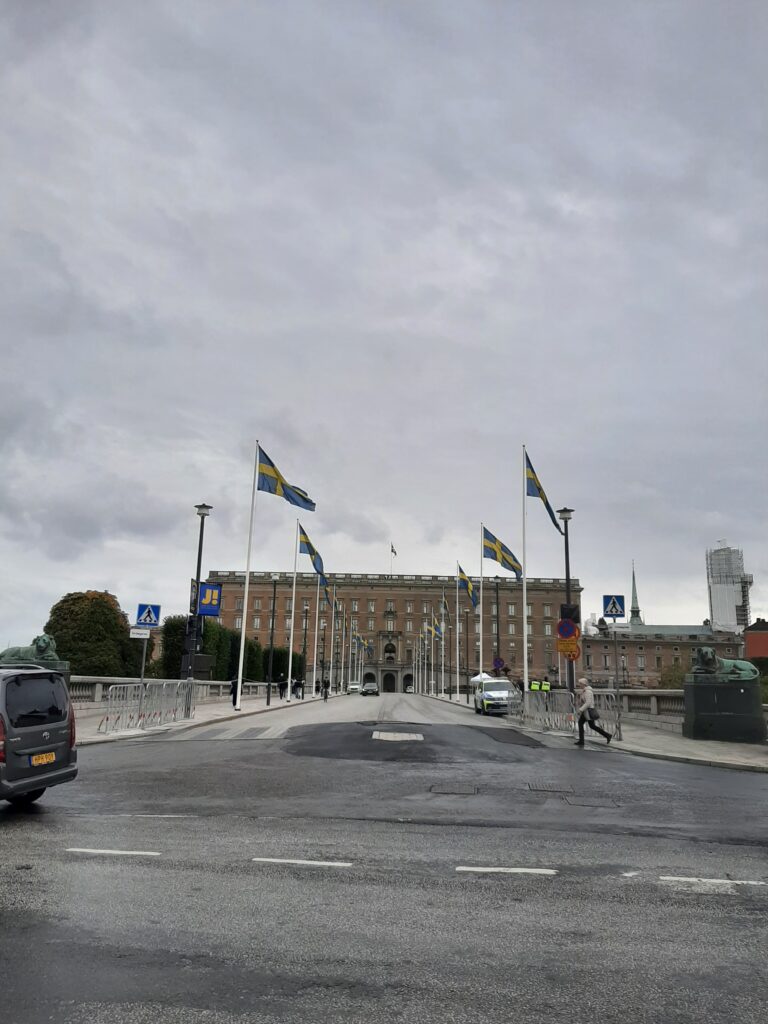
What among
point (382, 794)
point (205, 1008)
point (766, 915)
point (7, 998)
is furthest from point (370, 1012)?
point (382, 794)

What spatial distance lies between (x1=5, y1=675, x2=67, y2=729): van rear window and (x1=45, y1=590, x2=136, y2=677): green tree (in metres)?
48.6

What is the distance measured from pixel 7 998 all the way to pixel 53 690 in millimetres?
6709

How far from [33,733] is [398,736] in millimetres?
12567

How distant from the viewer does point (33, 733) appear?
9.80m

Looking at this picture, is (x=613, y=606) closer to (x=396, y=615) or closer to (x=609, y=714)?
(x=609, y=714)

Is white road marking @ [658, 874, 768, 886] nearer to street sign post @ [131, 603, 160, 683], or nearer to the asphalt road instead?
the asphalt road

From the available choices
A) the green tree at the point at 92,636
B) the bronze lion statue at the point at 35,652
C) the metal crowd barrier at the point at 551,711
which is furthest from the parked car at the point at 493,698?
the green tree at the point at 92,636

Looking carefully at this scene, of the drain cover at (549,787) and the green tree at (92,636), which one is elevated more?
the green tree at (92,636)

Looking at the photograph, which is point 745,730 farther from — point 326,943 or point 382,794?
point 326,943

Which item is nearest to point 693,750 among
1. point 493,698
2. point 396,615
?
point 493,698

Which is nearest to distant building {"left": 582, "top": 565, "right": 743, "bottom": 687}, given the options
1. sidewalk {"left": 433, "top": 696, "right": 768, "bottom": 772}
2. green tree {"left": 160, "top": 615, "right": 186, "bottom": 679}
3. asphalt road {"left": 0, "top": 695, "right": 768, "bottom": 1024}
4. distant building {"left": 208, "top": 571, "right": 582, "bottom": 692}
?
distant building {"left": 208, "top": 571, "right": 582, "bottom": 692}

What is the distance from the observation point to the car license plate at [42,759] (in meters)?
9.70

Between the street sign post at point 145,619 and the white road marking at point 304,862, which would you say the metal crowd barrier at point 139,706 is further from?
the white road marking at point 304,862

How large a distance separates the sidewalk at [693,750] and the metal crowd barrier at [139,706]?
39.9ft
